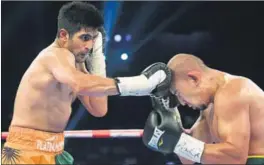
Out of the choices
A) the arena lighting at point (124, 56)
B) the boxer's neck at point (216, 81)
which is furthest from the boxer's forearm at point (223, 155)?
the arena lighting at point (124, 56)

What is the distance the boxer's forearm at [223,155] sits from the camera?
1.60m

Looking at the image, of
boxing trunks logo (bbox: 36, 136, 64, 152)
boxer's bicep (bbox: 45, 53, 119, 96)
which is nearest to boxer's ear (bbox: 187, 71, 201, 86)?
boxer's bicep (bbox: 45, 53, 119, 96)

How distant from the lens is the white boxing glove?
1958mm

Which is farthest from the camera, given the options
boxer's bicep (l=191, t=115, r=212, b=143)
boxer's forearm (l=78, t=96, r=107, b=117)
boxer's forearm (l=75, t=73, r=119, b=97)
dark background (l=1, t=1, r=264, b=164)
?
dark background (l=1, t=1, r=264, b=164)

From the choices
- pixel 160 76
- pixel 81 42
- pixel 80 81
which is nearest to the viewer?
pixel 80 81

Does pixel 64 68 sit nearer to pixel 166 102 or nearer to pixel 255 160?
pixel 166 102

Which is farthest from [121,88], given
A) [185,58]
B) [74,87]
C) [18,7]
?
[18,7]

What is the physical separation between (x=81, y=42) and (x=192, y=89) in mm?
472

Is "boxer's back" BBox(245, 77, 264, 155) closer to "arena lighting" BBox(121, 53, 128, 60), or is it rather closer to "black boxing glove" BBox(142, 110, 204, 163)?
"black boxing glove" BBox(142, 110, 204, 163)

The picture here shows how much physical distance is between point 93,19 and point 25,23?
9.07ft

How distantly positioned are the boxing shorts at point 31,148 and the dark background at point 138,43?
8.69 ft

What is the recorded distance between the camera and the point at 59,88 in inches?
67.9

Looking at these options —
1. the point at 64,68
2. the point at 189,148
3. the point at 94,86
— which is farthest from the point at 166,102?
the point at 64,68

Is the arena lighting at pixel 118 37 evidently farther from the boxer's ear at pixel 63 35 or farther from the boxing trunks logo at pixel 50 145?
the boxing trunks logo at pixel 50 145
